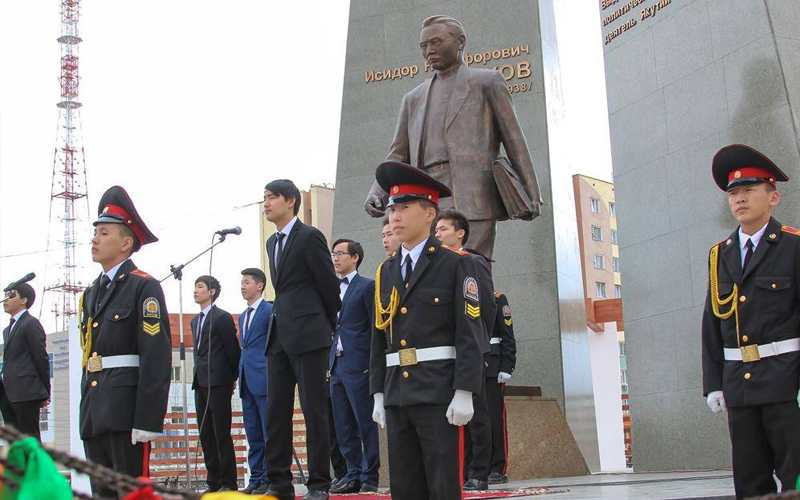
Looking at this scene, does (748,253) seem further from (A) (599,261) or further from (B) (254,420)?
(A) (599,261)

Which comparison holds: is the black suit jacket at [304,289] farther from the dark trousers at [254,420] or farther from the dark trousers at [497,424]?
the dark trousers at [497,424]

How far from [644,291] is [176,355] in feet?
71.1

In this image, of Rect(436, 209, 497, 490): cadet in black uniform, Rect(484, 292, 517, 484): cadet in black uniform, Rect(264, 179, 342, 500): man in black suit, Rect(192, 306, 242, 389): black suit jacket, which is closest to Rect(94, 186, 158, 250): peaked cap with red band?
Rect(264, 179, 342, 500): man in black suit

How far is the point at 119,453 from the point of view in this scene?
497 cm

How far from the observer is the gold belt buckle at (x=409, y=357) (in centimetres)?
A: 417

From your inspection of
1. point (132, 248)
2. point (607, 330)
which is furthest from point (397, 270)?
point (607, 330)

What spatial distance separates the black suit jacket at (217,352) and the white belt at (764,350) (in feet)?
15.2

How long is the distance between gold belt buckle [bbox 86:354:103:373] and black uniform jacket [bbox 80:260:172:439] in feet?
0.07

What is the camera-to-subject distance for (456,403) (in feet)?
13.1

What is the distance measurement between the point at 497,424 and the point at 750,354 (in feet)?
13.3

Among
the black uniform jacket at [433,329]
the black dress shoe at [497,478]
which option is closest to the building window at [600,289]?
the black dress shoe at [497,478]

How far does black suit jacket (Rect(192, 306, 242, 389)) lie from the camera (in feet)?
26.4

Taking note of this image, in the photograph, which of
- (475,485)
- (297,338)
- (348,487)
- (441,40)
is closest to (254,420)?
(348,487)

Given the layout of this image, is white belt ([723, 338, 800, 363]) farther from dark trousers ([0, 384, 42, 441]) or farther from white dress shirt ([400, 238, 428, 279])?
dark trousers ([0, 384, 42, 441])
